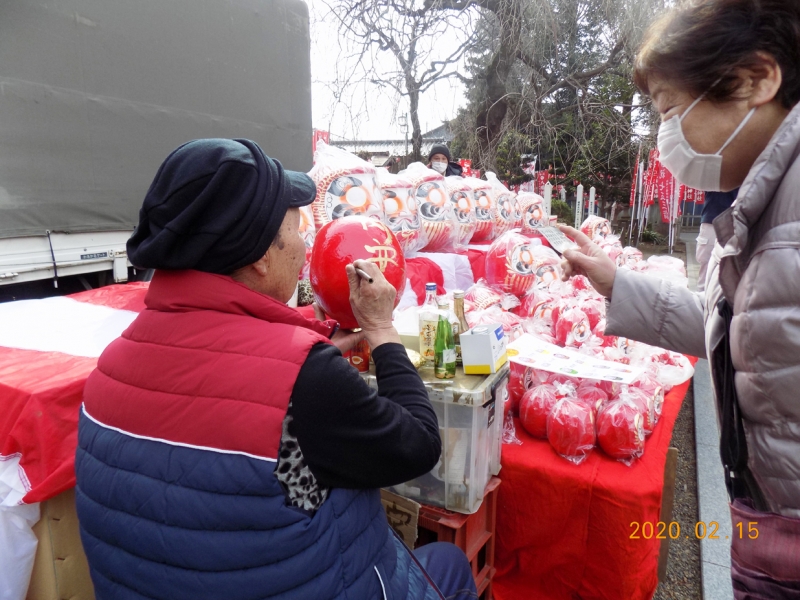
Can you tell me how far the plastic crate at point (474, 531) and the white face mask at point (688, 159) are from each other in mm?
1319

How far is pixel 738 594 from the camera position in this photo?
1028 mm

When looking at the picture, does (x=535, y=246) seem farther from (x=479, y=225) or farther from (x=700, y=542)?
(x=700, y=542)

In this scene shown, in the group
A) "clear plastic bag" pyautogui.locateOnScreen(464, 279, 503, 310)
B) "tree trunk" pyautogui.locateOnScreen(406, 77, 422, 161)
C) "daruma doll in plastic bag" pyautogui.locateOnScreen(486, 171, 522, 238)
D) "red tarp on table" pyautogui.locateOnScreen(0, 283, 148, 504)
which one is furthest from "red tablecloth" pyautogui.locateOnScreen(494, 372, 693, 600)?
"tree trunk" pyautogui.locateOnScreen(406, 77, 422, 161)

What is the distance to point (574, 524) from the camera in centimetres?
205

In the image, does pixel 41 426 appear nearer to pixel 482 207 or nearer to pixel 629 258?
pixel 482 207

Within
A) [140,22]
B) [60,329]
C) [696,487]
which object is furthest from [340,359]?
[140,22]

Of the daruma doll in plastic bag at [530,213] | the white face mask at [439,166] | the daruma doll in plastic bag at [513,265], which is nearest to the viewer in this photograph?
the daruma doll in plastic bag at [513,265]

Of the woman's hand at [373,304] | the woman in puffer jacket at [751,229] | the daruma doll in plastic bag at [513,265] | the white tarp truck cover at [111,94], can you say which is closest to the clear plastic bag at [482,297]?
the daruma doll in plastic bag at [513,265]

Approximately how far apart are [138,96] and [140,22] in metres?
0.51

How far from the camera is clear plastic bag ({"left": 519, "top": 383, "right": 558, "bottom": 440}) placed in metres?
2.20

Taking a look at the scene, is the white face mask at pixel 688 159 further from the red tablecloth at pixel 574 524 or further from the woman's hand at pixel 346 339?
the red tablecloth at pixel 574 524

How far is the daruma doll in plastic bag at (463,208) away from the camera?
162 inches

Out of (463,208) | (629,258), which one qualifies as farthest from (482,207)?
(629,258)

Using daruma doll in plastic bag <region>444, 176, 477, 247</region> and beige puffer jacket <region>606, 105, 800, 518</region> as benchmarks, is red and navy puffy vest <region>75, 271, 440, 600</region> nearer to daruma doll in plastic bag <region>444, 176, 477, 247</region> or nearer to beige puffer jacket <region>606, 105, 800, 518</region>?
beige puffer jacket <region>606, 105, 800, 518</region>
